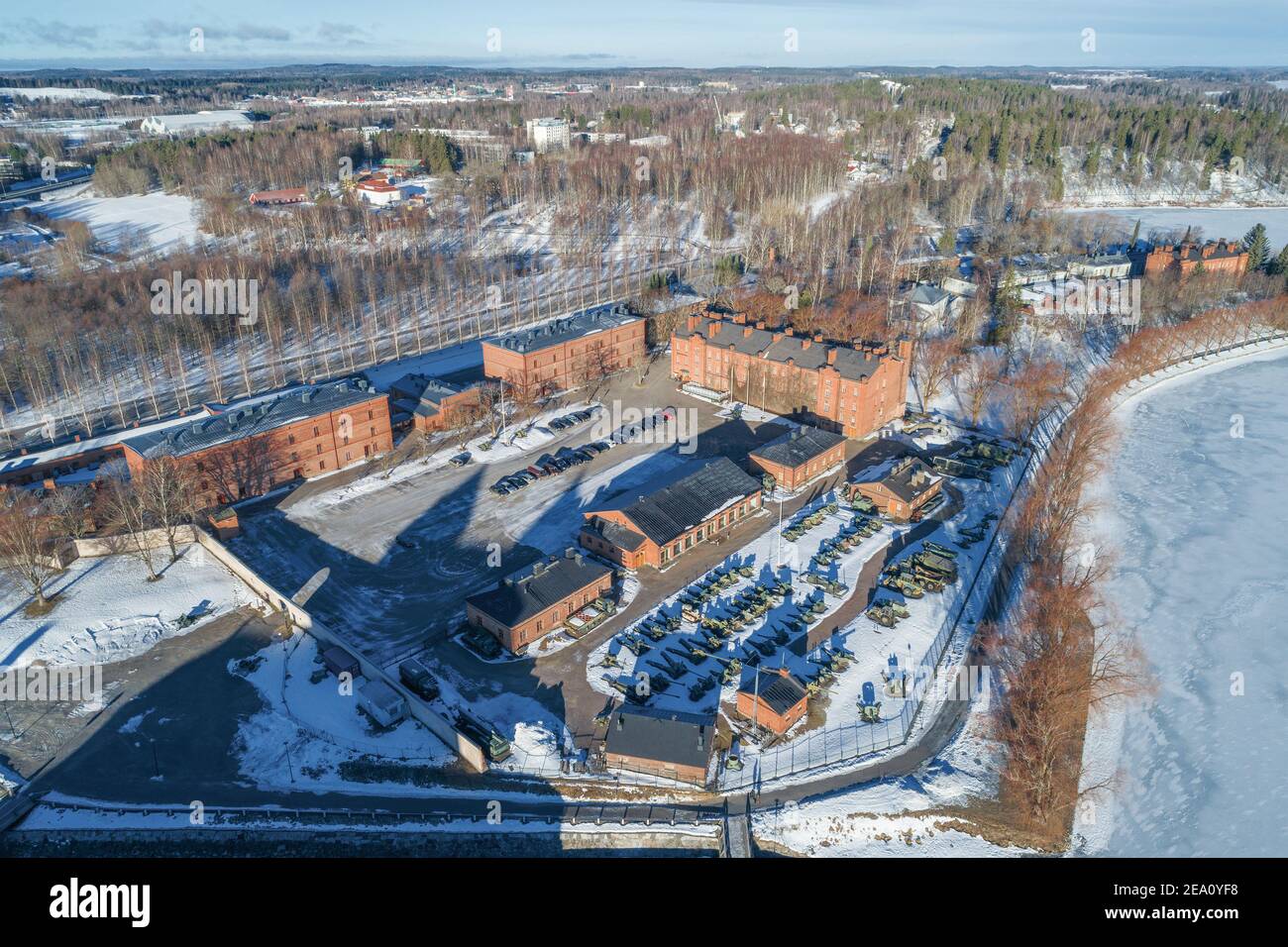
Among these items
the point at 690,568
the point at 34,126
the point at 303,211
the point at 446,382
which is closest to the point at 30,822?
the point at 690,568

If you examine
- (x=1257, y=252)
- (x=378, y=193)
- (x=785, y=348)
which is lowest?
(x=785, y=348)

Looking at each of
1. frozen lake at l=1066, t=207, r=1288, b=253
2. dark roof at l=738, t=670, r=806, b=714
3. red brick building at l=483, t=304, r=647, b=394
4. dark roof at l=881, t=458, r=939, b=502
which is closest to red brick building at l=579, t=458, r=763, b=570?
dark roof at l=881, t=458, r=939, b=502

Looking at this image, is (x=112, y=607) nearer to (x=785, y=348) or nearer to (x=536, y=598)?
(x=536, y=598)

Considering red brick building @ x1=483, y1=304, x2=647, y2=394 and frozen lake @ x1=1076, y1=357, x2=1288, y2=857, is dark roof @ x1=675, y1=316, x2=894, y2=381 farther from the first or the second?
frozen lake @ x1=1076, y1=357, x2=1288, y2=857

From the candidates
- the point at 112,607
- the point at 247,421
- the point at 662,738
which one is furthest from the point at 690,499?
the point at 112,607

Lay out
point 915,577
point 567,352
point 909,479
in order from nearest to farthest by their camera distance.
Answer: point 915,577, point 909,479, point 567,352
